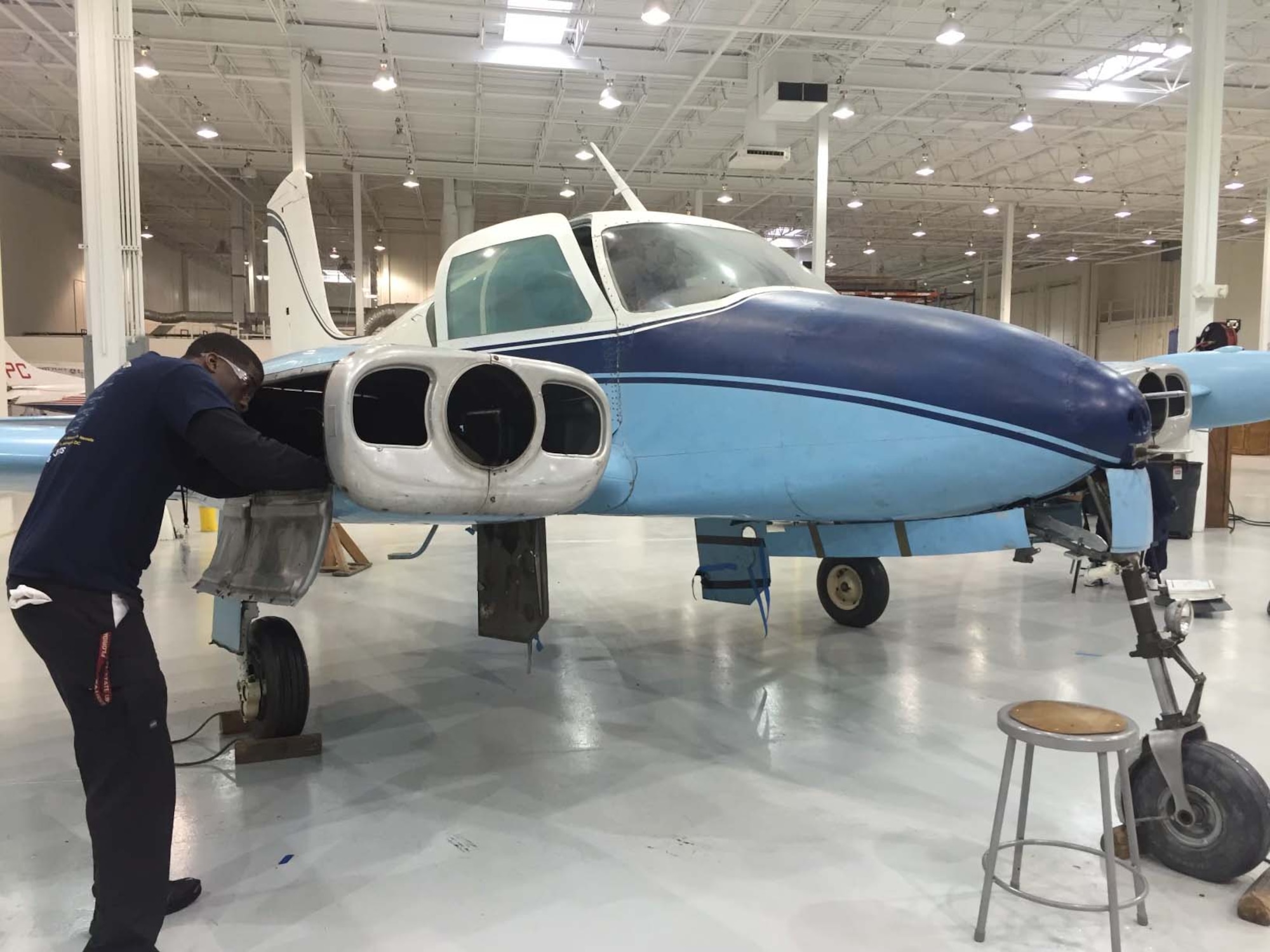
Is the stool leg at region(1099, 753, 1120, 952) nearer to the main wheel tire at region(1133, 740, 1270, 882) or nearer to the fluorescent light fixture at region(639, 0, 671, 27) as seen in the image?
the main wheel tire at region(1133, 740, 1270, 882)

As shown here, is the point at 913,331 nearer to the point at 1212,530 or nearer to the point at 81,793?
the point at 81,793

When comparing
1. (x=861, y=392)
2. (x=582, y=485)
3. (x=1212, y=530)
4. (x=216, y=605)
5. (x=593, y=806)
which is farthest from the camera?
(x=1212, y=530)

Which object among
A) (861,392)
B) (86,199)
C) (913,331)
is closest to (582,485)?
(861,392)

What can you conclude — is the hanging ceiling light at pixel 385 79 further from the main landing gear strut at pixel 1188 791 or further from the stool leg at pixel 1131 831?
the stool leg at pixel 1131 831

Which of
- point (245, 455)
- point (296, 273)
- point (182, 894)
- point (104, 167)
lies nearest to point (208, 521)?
point (296, 273)

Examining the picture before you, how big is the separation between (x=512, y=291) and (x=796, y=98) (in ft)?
32.0

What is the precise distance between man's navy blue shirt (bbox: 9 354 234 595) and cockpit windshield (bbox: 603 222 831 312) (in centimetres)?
183

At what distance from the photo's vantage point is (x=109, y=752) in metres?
2.09

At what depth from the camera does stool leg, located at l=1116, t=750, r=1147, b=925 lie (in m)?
2.32

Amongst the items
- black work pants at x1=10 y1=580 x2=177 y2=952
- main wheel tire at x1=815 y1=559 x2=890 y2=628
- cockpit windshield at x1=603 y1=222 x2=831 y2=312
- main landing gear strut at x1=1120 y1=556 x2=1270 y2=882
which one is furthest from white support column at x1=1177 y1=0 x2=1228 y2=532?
black work pants at x1=10 y1=580 x2=177 y2=952

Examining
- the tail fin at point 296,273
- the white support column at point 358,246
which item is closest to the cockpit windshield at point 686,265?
the tail fin at point 296,273

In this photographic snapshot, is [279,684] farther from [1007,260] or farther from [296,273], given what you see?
[1007,260]

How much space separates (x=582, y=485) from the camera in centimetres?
264

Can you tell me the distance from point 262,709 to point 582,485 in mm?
2177
